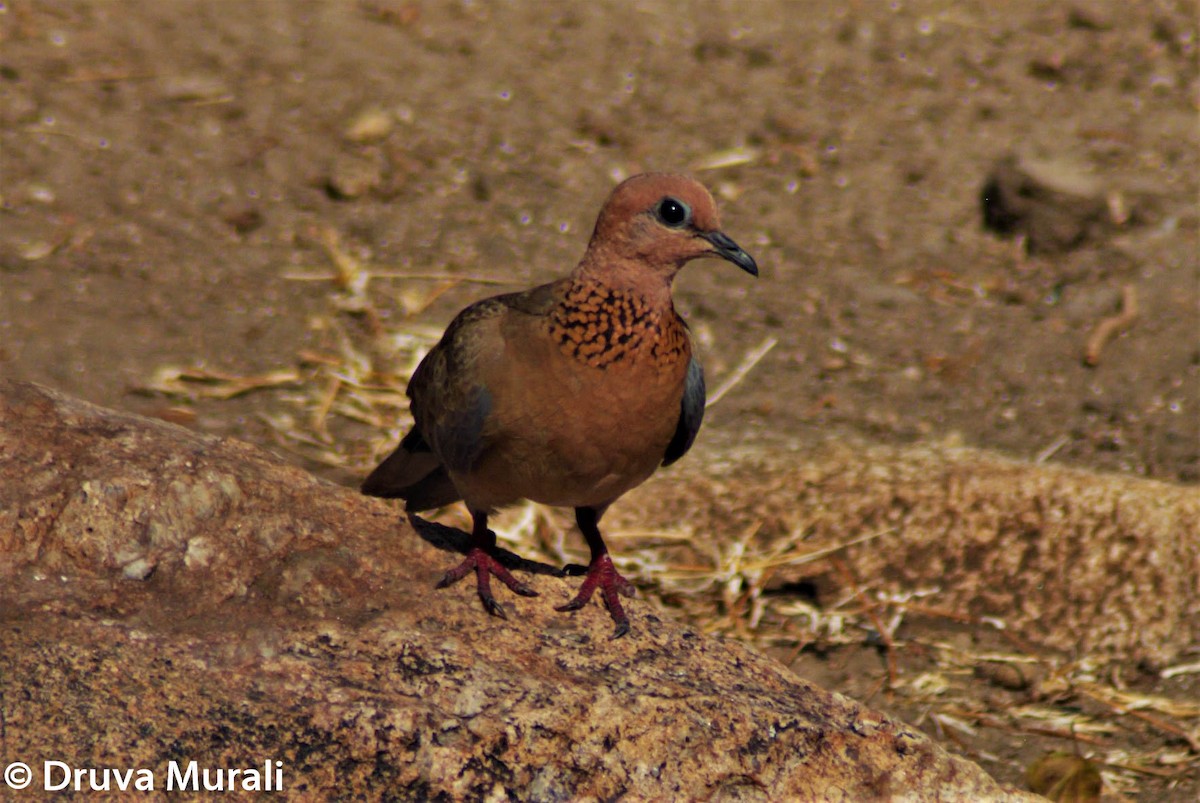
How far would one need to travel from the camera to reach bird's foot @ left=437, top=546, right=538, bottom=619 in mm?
3574

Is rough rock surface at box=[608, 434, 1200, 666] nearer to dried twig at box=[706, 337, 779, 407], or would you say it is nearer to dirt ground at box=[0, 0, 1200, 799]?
dirt ground at box=[0, 0, 1200, 799]

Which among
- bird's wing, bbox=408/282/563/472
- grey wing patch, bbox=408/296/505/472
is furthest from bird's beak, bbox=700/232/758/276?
grey wing patch, bbox=408/296/505/472

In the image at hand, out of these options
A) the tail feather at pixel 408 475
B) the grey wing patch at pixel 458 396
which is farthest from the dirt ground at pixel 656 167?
the grey wing patch at pixel 458 396

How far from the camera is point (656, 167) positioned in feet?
24.3

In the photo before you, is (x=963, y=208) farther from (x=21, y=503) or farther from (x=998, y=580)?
(x=21, y=503)

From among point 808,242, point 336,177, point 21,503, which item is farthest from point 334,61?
point 21,503

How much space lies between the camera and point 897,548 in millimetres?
5176

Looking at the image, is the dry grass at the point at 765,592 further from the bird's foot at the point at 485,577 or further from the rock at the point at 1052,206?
the rock at the point at 1052,206

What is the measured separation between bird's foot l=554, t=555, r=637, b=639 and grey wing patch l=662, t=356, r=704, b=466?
0.37 metres

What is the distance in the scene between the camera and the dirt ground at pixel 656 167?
6.05 meters

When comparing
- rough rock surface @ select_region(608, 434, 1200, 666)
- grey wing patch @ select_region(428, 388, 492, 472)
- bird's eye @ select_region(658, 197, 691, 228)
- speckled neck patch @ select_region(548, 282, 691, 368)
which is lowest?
rough rock surface @ select_region(608, 434, 1200, 666)

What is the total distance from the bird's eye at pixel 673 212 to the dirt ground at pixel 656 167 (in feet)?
6.40

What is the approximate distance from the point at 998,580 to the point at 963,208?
2859 mm

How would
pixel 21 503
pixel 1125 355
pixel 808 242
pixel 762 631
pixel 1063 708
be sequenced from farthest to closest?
pixel 808 242 < pixel 1125 355 < pixel 762 631 < pixel 1063 708 < pixel 21 503
